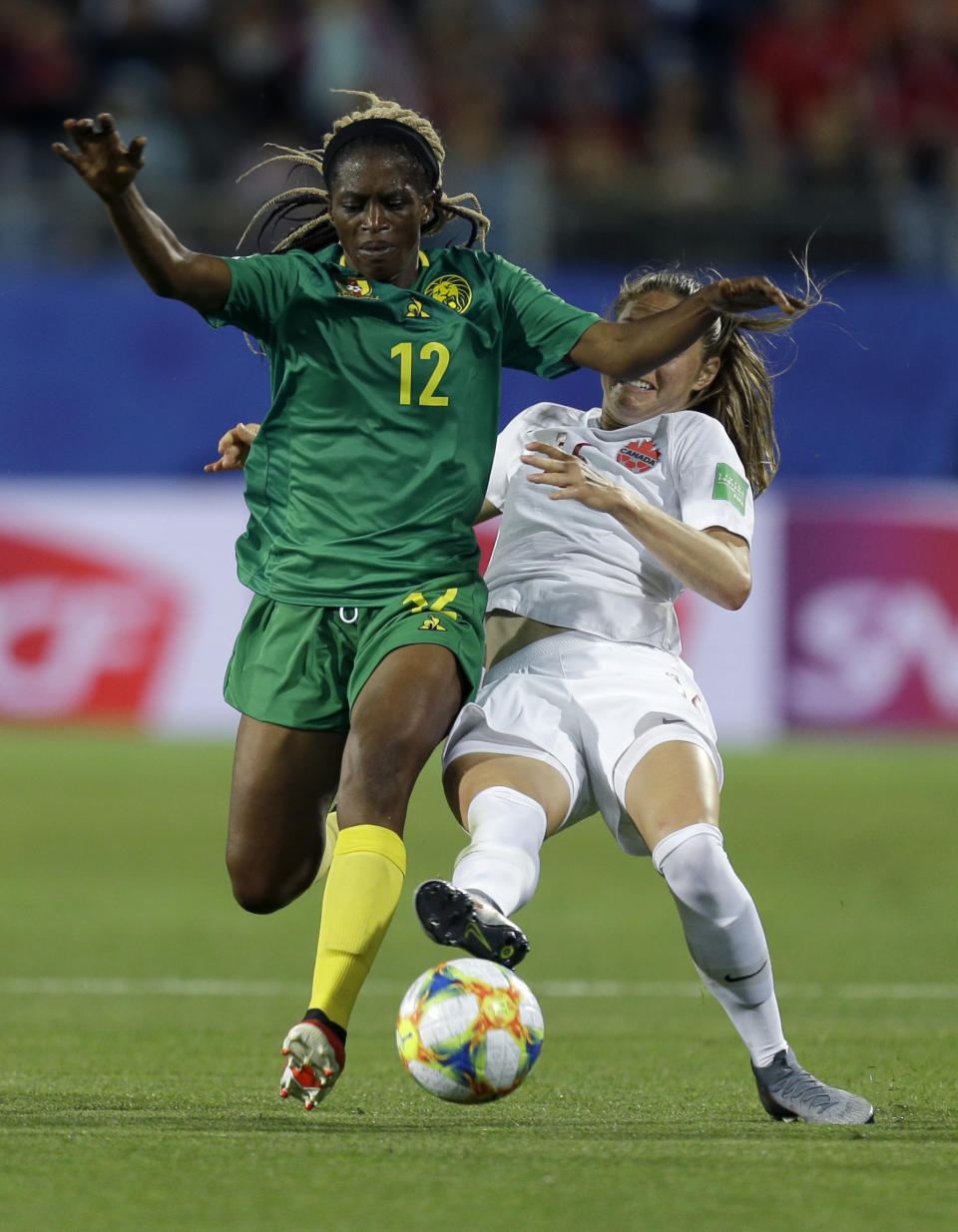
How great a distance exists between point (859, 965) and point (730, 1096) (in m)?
3.30

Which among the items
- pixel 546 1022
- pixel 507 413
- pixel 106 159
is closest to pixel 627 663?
pixel 106 159

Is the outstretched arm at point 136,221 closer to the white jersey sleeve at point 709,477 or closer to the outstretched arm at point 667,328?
the outstretched arm at point 667,328

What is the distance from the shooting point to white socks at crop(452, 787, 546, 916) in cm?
459

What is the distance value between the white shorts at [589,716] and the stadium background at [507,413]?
1.26 metres

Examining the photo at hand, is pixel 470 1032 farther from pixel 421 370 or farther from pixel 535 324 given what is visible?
pixel 535 324

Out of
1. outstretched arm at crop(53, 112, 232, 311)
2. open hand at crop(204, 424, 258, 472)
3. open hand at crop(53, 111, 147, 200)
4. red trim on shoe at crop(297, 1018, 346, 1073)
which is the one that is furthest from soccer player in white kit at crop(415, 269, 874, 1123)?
open hand at crop(53, 111, 147, 200)

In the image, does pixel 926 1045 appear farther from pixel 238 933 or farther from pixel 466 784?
pixel 238 933

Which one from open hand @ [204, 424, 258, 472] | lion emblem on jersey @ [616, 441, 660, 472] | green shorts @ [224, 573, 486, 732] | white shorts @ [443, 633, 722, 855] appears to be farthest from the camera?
open hand @ [204, 424, 258, 472]

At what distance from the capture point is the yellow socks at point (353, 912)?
447 cm

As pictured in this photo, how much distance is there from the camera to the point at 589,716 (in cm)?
502

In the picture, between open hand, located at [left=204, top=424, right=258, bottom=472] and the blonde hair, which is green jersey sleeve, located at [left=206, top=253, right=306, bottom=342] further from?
the blonde hair

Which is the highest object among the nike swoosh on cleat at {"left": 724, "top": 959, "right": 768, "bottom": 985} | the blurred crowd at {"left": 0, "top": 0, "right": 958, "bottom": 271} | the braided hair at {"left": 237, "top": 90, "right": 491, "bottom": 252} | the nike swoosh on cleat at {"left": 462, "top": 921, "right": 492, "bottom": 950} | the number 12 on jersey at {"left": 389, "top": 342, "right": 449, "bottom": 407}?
the blurred crowd at {"left": 0, "top": 0, "right": 958, "bottom": 271}

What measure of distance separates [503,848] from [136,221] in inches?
62.7

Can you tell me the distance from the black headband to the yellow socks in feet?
5.18
